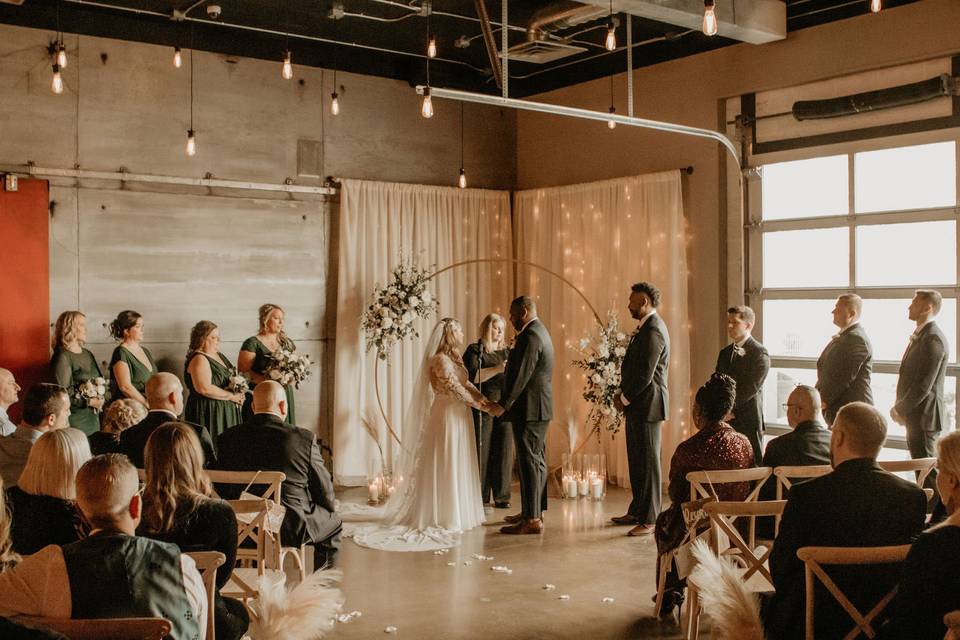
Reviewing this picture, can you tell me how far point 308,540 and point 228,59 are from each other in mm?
5543

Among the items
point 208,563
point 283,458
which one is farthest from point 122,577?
point 283,458

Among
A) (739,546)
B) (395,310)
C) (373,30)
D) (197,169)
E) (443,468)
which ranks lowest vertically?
(443,468)

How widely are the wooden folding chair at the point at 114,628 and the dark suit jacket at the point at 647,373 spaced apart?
17.6ft

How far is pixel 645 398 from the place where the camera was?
7695mm

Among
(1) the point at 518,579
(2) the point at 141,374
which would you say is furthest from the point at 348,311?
(1) the point at 518,579

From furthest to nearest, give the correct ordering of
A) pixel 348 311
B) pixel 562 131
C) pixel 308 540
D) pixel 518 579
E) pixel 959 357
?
A: 1. pixel 562 131
2. pixel 348 311
3. pixel 959 357
4. pixel 518 579
5. pixel 308 540

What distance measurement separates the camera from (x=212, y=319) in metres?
9.32

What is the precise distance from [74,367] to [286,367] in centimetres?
178

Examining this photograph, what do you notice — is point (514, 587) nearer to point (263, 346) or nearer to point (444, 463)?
point (444, 463)

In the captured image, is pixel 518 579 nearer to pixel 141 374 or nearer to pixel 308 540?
pixel 308 540

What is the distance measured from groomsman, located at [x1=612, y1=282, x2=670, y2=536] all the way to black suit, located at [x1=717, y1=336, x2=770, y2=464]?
0.52 meters

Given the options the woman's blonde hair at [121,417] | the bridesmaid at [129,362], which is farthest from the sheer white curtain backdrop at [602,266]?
the woman's blonde hair at [121,417]

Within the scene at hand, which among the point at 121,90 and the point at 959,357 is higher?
the point at 121,90

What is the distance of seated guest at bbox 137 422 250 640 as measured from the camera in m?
3.69
